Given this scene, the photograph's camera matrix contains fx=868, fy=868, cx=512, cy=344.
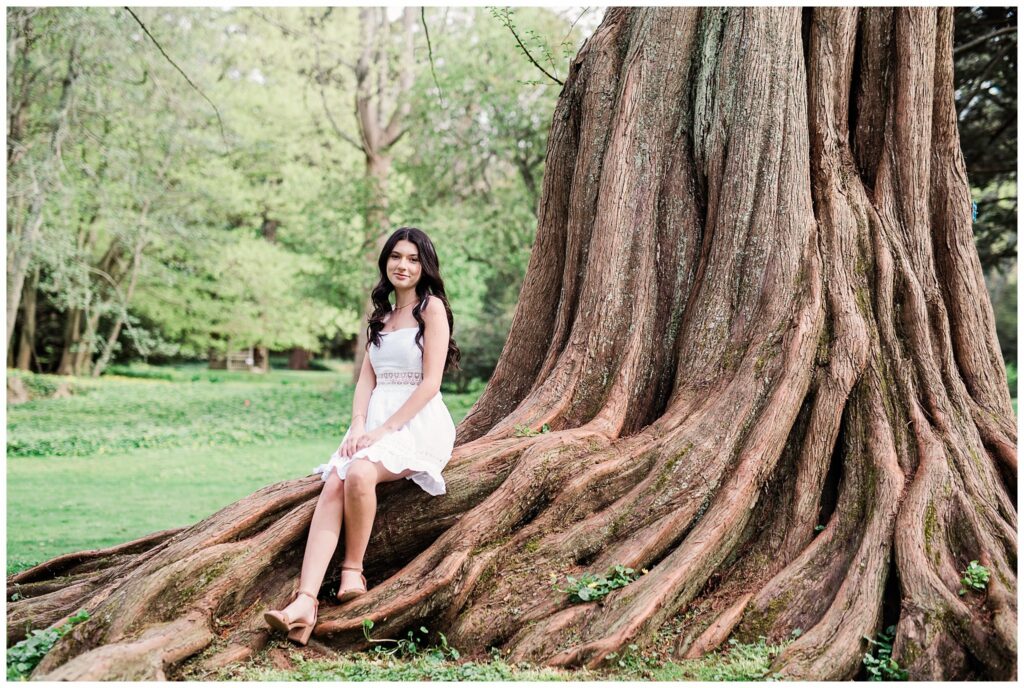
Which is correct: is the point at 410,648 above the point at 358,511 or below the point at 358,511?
below

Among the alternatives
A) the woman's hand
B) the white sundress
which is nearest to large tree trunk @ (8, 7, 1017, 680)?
the white sundress

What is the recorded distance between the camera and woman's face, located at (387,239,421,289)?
197 inches

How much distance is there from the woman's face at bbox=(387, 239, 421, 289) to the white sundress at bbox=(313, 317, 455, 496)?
0.29 meters

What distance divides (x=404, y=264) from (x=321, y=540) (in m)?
1.61

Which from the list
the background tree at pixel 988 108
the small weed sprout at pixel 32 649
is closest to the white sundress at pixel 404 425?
the small weed sprout at pixel 32 649

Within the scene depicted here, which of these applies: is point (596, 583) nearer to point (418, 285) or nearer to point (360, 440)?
point (360, 440)

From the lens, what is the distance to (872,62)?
6.14 meters

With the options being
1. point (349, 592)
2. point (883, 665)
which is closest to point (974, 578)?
point (883, 665)

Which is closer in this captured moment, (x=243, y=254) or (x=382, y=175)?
(x=382, y=175)

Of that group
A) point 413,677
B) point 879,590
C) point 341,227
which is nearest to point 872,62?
point 879,590

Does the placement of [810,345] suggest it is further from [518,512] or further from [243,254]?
[243,254]

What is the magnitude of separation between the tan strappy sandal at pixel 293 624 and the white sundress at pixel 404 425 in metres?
0.64

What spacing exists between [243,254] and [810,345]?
2760 cm

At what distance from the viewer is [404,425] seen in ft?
15.5
